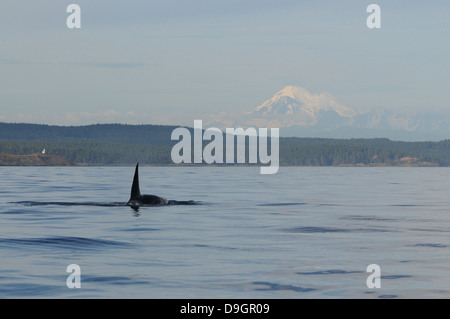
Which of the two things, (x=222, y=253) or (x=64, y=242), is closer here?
(x=222, y=253)

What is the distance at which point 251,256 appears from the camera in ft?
75.8

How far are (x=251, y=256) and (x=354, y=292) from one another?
233 inches

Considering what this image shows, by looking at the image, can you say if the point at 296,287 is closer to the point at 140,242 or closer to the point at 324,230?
Result: the point at 140,242

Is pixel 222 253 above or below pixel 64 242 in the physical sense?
below

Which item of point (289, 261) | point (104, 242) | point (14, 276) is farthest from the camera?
point (104, 242)

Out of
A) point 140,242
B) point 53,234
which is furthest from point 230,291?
point 53,234

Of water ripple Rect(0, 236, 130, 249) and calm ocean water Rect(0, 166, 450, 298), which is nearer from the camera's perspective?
calm ocean water Rect(0, 166, 450, 298)

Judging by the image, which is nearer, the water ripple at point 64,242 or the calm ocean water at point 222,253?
the calm ocean water at point 222,253
